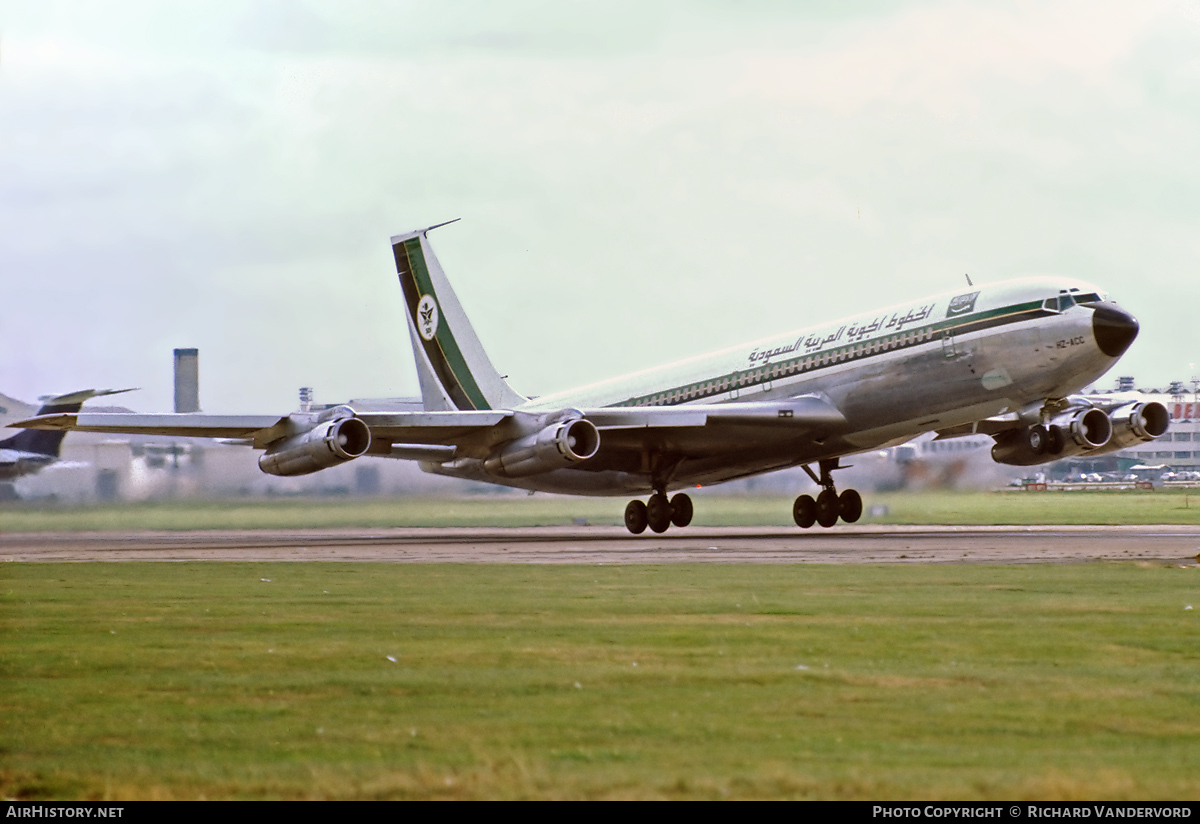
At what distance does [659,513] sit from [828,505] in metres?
4.54

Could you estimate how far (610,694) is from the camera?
34.9 feet

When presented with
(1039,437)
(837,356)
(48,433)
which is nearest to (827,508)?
(837,356)

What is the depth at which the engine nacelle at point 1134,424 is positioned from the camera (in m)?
37.1

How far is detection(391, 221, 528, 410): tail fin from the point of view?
158ft

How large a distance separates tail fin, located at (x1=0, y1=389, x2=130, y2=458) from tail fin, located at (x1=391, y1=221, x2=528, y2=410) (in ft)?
41.1

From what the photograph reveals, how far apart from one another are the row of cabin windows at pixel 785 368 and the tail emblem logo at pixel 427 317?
9.27 metres

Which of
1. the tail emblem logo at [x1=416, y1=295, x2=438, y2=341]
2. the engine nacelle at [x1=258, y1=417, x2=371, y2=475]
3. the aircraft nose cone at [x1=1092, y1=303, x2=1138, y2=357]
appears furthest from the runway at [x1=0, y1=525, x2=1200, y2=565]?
the tail emblem logo at [x1=416, y1=295, x2=438, y2=341]

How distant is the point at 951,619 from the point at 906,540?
1812 cm

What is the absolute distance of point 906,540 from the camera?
3316cm

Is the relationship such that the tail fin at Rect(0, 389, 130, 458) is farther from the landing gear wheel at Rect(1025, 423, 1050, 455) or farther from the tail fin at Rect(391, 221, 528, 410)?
the landing gear wheel at Rect(1025, 423, 1050, 455)

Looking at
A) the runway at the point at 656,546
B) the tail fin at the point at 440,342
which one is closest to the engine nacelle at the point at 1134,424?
the runway at the point at 656,546

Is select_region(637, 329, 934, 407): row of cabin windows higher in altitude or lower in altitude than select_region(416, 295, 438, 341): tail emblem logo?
lower

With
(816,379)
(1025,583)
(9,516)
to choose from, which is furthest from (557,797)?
(9,516)

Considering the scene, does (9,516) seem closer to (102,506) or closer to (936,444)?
(102,506)
